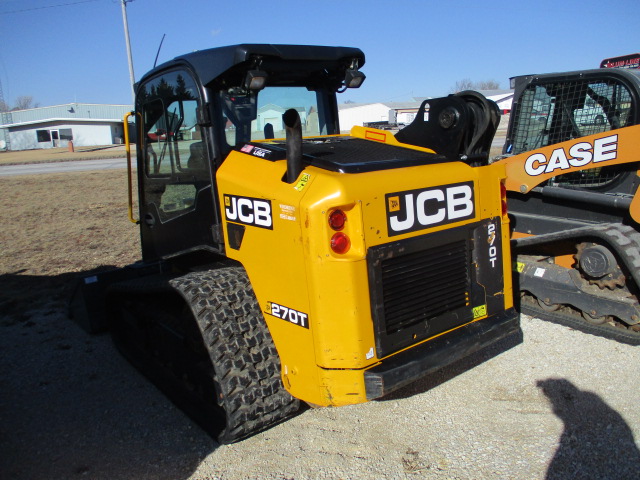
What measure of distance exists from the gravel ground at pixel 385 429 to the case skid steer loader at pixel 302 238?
9.9 inches

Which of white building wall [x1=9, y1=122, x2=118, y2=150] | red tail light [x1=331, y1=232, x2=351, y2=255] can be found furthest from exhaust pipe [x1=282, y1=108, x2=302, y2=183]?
white building wall [x1=9, y1=122, x2=118, y2=150]

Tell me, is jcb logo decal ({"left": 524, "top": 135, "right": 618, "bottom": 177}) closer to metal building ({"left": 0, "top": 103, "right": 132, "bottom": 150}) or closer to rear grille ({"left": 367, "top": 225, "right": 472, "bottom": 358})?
rear grille ({"left": 367, "top": 225, "right": 472, "bottom": 358})

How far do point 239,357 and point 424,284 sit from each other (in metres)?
1.13

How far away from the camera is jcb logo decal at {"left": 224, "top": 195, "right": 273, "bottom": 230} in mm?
2910

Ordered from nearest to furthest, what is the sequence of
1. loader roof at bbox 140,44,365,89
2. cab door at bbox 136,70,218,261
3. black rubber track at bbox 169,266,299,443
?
black rubber track at bbox 169,266,299,443 → loader roof at bbox 140,44,365,89 → cab door at bbox 136,70,218,261

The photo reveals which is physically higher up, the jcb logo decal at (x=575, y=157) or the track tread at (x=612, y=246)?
the jcb logo decal at (x=575, y=157)

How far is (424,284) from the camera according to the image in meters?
3.08

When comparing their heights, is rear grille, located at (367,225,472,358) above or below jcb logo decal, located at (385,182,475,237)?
below

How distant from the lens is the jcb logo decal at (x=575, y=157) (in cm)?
462

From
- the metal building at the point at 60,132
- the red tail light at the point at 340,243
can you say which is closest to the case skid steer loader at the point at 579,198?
the red tail light at the point at 340,243

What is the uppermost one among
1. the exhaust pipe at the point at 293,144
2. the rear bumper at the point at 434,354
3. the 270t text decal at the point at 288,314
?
the exhaust pipe at the point at 293,144

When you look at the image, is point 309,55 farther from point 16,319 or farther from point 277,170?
point 16,319

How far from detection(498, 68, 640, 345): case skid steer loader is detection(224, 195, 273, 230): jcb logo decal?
2971 millimetres

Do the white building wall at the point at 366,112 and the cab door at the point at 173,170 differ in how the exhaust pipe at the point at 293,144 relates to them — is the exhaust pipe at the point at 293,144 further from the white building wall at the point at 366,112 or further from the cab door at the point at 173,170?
the white building wall at the point at 366,112
